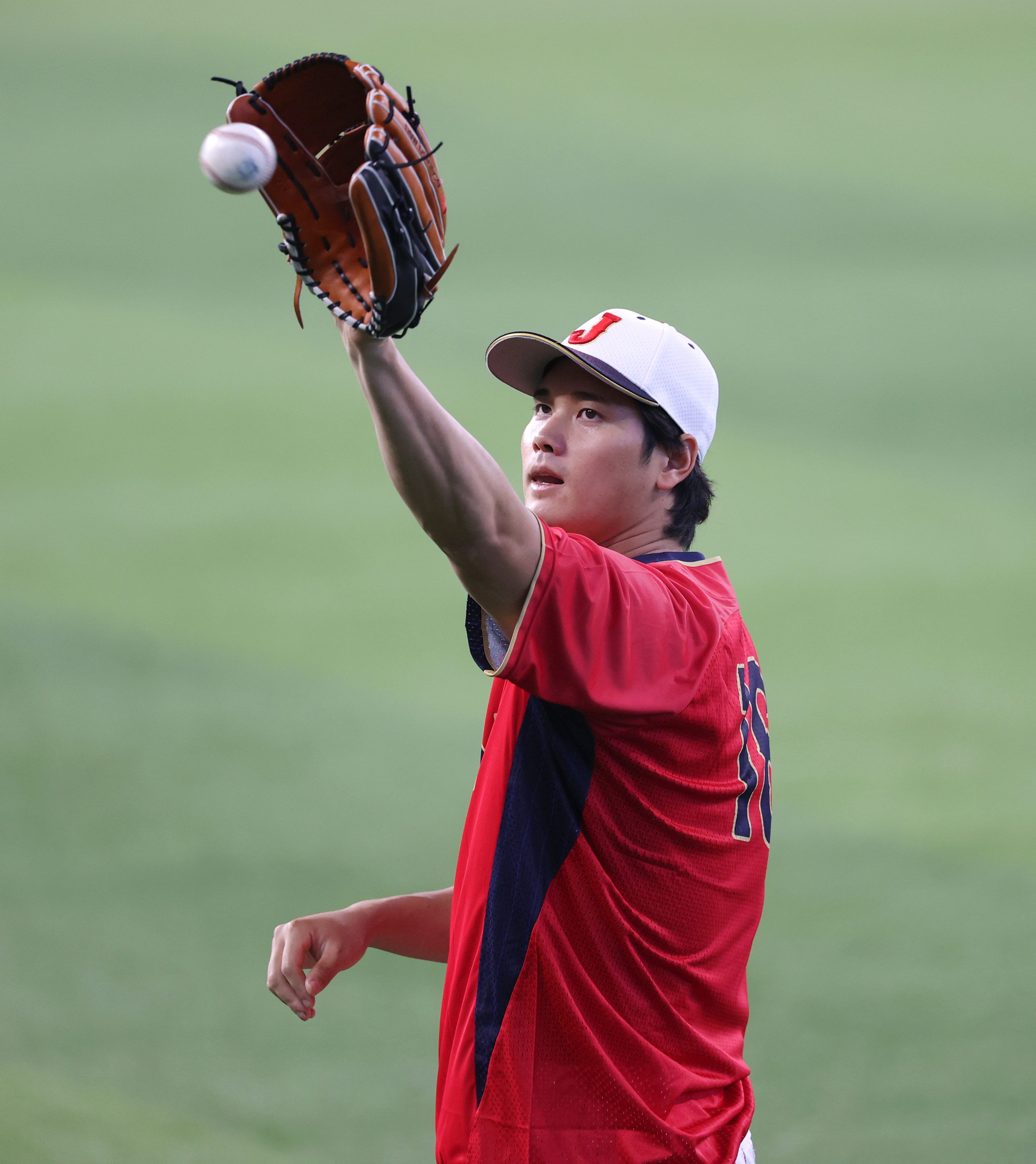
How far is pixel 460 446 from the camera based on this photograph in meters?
1.15

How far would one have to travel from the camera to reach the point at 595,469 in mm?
1600

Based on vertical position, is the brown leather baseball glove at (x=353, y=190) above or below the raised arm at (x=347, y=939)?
above

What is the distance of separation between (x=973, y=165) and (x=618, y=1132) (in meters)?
4.78

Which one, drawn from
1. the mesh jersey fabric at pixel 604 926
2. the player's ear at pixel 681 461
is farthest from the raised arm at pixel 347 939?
the player's ear at pixel 681 461

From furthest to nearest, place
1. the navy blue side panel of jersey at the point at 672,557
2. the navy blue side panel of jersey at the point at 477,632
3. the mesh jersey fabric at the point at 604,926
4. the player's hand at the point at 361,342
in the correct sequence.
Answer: the navy blue side panel of jersey at the point at 672,557 → the mesh jersey fabric at the point at 604,926 → the navy blue side panel of jersey at the point at 477,632 → the player's hand at the point at 361,342

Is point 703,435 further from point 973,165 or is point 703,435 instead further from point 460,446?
point 973,165

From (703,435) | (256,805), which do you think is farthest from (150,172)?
(703,435)

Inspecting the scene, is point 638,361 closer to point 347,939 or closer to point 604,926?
point 604,926

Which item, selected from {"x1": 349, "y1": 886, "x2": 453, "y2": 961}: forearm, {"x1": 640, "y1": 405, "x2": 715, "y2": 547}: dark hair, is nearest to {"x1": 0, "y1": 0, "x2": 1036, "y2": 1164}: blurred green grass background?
{"x1": 349, "y1": 886, "x2": 453, "y2": 961}: forearm

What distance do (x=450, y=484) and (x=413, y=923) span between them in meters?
0.90

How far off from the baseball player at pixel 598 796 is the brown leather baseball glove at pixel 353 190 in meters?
0.07

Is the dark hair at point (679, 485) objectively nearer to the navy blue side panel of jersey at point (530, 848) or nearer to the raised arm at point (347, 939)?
the navy blue side panel of jersey at point (530, 848)

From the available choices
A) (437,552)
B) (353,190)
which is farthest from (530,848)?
(437,552)

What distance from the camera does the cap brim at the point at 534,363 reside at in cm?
161
